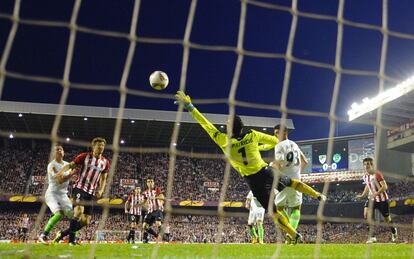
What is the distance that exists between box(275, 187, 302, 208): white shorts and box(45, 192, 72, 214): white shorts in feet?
14.2

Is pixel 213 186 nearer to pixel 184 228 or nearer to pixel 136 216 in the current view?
pixel 184 228

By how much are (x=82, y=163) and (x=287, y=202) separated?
429 cm

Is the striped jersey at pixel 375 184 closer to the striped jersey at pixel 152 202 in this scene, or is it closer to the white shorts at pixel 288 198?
the white shorts at pixel 288 198

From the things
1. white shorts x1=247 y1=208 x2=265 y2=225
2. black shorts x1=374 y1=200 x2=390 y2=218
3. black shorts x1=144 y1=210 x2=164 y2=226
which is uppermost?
black shorts x1=374 y1=200 x2=390 y2=218

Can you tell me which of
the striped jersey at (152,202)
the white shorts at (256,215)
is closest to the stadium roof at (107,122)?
the striped jersey at (152,202)

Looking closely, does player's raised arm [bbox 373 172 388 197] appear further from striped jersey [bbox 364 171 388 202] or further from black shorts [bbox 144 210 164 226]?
black shorts [bbox 144 210 164 226]

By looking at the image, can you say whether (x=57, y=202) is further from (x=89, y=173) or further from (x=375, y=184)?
(x=375, y=184)

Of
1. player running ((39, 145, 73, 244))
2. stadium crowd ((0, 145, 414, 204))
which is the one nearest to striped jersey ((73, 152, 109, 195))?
player running ((39, 145, 73, 244))

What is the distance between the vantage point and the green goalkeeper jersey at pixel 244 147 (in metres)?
7.99

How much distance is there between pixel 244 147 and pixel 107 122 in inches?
1052

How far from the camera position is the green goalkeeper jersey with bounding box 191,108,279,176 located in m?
7.99

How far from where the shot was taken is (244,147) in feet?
26.4

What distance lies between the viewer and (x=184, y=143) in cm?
3988

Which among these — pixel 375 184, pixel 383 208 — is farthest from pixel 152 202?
pixel 383 208
